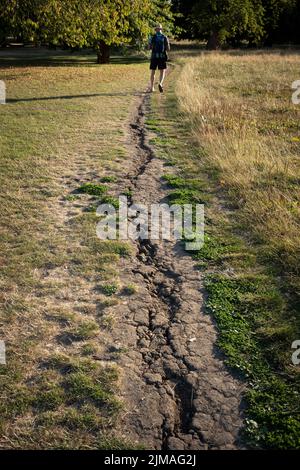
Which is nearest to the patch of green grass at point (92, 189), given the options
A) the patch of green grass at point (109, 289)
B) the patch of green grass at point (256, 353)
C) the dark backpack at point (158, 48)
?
the patch of green grass at point (109, 289)

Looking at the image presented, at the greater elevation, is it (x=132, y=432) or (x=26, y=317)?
(x=26, y=317)

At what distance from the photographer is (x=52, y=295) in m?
3.61

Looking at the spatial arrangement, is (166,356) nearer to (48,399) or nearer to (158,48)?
(48,399)

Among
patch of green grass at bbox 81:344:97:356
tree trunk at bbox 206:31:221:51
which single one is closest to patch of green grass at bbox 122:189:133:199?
patch of green grass at bbox 81:344:97:356

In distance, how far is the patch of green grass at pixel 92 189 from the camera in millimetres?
5691

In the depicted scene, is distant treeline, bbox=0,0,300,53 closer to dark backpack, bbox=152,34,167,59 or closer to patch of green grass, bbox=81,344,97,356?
dark backpack, bbox=152,34,167,59

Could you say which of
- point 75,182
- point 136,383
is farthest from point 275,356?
point 75,182

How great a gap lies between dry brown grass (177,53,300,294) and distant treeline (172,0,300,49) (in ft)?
64.0

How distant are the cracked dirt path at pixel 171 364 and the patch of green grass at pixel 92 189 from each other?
1.59 m

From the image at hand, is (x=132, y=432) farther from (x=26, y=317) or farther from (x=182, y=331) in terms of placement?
(x=26, y=317)

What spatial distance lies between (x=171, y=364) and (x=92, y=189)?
3.40 metres

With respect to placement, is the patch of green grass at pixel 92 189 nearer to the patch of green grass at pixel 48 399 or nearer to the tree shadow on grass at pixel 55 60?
the patch of green grass at pixel 48 399

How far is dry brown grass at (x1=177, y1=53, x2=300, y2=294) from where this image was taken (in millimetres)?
4602
